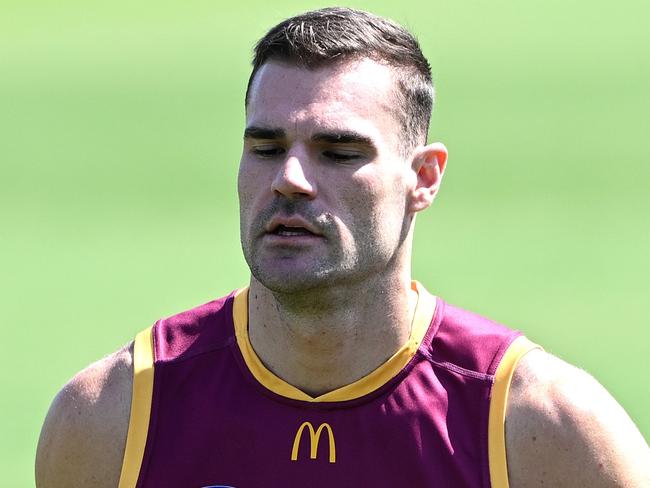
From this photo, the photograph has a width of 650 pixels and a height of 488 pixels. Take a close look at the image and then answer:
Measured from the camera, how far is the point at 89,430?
13.9ft

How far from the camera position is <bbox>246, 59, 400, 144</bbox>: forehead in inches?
162

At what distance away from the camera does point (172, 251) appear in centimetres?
1117

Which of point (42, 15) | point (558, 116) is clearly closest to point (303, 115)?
point (558, 116)

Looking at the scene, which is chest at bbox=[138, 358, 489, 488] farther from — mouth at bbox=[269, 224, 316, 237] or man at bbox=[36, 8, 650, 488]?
mouth at bbox=[269, 224, 316, 237]

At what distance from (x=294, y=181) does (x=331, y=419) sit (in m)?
0.71

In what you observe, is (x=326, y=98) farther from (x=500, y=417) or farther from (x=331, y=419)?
(x=500, y=417)

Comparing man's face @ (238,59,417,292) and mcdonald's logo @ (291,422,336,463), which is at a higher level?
man's face @ (238,59,417,292)

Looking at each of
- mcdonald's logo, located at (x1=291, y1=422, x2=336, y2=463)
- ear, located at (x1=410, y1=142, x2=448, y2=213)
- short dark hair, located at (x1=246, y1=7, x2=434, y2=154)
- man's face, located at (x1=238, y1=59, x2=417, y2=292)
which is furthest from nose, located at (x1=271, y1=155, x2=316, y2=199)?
mcdonald's logo, located at (x1=291, y1=422, x2=336, y2=463)

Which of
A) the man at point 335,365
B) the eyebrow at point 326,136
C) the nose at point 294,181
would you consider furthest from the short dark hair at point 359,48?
the nose at point 294,181

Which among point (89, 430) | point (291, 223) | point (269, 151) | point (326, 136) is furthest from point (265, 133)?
point (89, 430)

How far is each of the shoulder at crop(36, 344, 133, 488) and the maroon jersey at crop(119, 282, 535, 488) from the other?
1.8 inches

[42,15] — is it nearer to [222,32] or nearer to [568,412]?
[222,32]

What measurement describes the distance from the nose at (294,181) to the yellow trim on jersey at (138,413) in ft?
2.29

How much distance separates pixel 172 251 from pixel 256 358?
6929 mm
